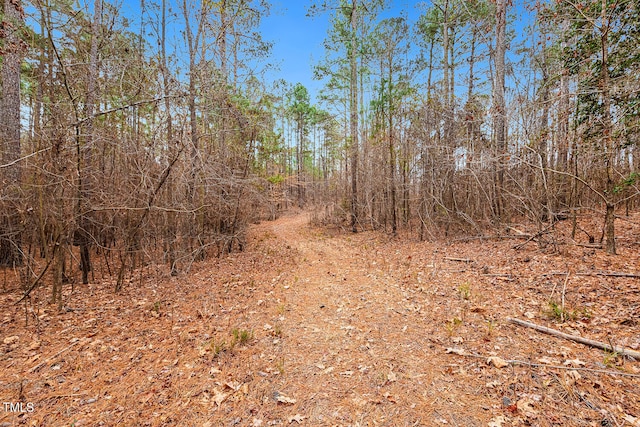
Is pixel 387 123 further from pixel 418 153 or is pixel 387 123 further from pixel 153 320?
pixel 153 320

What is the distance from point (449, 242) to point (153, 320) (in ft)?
25.7

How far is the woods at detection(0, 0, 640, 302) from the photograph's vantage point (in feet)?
14.6

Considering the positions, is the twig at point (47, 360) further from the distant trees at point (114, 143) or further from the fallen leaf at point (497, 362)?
the fallen leaf at point (497, 362)

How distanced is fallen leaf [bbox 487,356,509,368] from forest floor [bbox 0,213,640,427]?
0.02m

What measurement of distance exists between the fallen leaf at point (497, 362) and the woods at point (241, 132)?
3.78m

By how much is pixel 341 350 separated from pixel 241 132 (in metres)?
6.79

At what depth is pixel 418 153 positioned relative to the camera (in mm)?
8789

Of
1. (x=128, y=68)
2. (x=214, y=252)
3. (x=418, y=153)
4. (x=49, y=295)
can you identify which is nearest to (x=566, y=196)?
(x=418, y=153)

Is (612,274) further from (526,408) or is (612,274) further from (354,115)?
(354,115)

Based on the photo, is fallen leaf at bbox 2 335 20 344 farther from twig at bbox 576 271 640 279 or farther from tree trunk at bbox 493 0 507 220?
tree trunk at bbox 493 0 507 220

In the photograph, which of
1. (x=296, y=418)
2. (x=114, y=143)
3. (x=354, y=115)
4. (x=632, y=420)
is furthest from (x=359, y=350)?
(x=354, y=115)

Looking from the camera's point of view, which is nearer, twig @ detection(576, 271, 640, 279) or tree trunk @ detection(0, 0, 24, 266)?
twig @ detection(576, 271, 640, 279)


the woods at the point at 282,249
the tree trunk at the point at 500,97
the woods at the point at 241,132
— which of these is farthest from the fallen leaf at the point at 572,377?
the tree trunk at the point at 500,97

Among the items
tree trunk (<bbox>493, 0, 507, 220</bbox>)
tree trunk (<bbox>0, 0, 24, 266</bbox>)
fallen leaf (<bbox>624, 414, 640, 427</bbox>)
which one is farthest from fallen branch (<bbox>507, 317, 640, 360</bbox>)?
tree trunk (<bbox>0, 0, 24, 266</bbox>)
